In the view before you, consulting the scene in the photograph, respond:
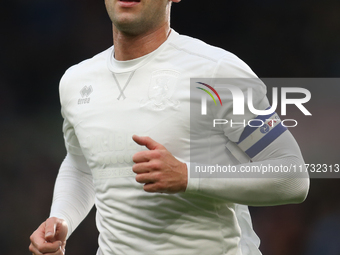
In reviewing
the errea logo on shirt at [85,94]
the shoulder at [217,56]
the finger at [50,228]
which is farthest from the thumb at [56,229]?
the shoulder at [217,56]

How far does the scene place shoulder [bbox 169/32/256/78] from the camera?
1.61 meters

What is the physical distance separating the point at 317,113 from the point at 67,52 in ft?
7.62

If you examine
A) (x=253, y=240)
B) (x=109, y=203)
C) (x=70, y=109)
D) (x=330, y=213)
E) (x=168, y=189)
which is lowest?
(x=330, y=213)

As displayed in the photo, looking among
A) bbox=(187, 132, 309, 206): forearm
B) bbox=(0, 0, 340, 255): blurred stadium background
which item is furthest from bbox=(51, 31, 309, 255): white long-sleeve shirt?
bbox=(0, 0, 340, 255): blurred stadium background

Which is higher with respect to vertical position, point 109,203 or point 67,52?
point 67,52

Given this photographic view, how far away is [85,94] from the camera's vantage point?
1857 mm

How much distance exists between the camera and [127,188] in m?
1.65

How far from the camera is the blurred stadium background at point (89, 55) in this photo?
4.15 m

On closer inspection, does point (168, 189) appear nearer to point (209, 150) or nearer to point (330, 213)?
point (209, 150)

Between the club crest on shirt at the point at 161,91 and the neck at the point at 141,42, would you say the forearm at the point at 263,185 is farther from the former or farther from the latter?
the neck at the point at 141,42

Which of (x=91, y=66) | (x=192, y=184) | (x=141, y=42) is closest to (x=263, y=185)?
(x=192, y=184)

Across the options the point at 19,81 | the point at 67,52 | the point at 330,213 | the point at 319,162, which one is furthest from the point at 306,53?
the point at 19,81

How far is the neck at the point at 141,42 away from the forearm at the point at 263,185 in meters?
0.58

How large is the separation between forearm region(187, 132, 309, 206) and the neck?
1.90 feet
